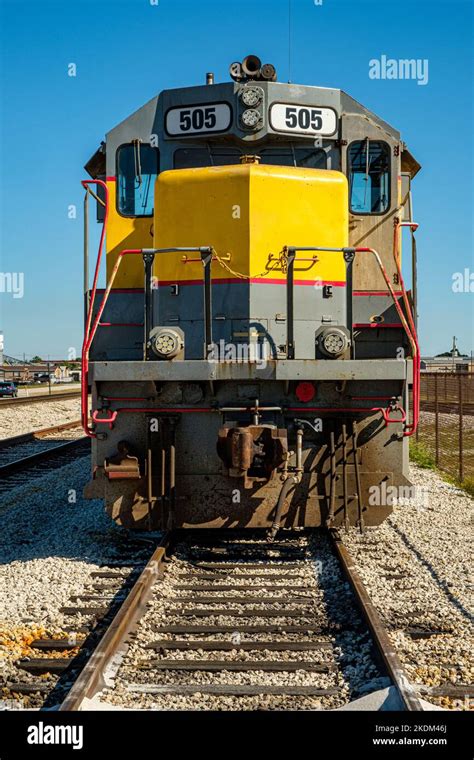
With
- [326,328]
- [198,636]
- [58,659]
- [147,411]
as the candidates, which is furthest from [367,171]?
[58,659]

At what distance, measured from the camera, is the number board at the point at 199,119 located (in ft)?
22.3

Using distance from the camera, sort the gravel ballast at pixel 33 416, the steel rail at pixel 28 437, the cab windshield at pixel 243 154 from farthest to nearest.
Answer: the gravel ballast at pixel 33 416, the steel rail at pixel 28 437, the cab windshield at pixel 243 154

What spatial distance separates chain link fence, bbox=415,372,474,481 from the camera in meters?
11.6

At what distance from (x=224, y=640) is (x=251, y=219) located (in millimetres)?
3561

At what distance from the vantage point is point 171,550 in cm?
654

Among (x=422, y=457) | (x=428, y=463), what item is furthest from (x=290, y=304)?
(x=422, y=457)

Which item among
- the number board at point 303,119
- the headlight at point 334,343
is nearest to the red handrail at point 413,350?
the headlight at point 334,343

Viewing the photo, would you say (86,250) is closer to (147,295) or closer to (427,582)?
(147,295)

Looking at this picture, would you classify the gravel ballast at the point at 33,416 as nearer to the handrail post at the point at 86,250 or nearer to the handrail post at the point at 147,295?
the handrail post at the point at 86,250

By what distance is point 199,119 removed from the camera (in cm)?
687

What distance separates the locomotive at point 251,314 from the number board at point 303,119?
2cm

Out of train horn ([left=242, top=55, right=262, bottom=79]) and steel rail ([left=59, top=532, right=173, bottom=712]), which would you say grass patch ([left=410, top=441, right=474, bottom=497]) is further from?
train horn ([left=242, top=55, right=262, bottom=79])

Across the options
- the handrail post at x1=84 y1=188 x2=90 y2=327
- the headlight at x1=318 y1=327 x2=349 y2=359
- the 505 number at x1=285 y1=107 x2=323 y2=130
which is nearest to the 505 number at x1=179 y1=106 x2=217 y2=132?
the 505 number at x1=285 y1=107 x2=323 y2=130

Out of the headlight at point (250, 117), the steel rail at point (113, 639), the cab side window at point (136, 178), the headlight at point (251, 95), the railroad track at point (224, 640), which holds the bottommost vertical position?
the railroad track at point (224, 640)
